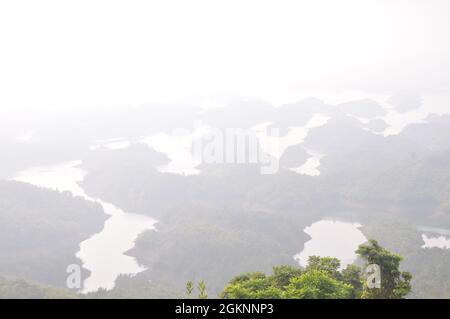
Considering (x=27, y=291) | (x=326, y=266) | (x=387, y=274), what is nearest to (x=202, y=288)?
(x=387, y=274)

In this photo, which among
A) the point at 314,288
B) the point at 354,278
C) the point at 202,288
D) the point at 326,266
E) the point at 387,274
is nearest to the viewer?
the point at 202,288

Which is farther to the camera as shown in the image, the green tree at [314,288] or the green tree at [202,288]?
the green tree at [314,288]

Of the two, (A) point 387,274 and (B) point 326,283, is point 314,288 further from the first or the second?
(A) point 387,274

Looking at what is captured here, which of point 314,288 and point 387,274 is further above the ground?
point 387,274

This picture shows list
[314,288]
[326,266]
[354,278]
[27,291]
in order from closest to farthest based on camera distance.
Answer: [314,288] → [326,266] → [354,278] → [27,291]

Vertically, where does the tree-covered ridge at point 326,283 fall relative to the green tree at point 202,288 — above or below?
above

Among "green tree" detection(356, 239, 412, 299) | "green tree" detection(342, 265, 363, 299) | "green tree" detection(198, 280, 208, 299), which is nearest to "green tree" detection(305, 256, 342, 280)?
"green tree" detection(342, 265, 363, 299)

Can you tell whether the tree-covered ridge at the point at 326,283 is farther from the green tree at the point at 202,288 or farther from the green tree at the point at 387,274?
the green tree at the point at 202,288

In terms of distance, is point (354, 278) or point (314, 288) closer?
point (314, 288)

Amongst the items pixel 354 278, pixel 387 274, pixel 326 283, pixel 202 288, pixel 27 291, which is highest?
pixel 27 291

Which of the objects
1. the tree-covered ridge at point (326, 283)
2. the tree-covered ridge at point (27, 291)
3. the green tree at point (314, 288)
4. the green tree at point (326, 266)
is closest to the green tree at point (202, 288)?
the tree-covered ridge at point (326, 283)
